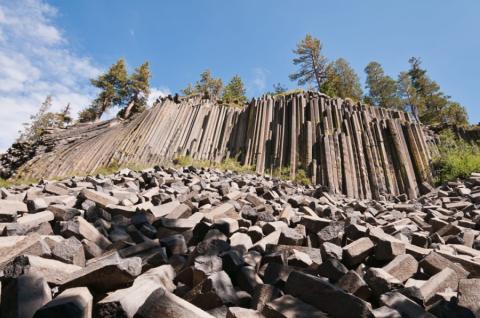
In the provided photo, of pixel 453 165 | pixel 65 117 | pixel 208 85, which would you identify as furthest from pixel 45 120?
pixel 453 165

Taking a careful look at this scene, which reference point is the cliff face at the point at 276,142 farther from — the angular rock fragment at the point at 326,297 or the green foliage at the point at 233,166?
the angular rock fragment at the point at 326,297

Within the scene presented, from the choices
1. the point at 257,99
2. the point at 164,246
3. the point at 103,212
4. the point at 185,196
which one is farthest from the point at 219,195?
the point at 257,99

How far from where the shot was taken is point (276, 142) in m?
11.8

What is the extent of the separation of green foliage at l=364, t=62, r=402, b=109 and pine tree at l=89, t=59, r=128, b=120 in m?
31.1

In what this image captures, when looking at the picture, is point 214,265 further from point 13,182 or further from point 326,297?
point 13,182

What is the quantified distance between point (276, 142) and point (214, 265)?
1005cm

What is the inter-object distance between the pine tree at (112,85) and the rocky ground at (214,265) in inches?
1418

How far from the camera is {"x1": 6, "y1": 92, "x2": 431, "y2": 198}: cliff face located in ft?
32.2

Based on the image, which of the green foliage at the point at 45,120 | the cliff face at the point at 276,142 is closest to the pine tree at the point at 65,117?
the green foliage at the point at 45,120

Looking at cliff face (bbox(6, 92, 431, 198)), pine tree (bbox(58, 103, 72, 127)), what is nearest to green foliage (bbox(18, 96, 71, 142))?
pine tree (bbox(58, 103, 72, 127))

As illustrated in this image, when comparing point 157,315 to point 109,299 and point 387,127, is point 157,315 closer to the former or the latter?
point 109,299

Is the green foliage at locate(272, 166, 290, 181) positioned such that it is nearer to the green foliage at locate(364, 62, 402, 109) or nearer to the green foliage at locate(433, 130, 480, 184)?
the green foliage at locate(433, 130, 480, 184)

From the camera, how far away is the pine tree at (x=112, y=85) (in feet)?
119

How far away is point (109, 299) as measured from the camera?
1.38m
